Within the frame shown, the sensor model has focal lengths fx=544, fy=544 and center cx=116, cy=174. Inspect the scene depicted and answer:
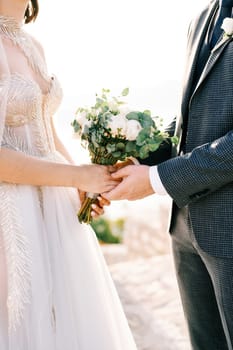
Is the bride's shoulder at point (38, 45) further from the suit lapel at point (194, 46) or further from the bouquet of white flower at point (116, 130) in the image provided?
the suit lapel at point (194, 46)

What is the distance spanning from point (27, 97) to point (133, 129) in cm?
50

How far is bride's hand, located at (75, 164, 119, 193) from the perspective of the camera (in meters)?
2.43

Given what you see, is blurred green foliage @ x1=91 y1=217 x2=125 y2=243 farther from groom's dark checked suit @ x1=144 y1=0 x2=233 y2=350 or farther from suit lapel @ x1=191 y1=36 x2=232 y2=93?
suit lapel @ x1=191 y1=36 x2=232 y2=93

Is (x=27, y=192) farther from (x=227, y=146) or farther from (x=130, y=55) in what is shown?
(x=130, y=55)

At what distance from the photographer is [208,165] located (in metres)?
2.19

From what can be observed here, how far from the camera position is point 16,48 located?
254 cm

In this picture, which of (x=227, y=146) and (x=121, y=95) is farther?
(x=121, y=95)

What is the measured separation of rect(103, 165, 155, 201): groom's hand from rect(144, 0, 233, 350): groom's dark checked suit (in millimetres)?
109

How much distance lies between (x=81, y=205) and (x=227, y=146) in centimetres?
80

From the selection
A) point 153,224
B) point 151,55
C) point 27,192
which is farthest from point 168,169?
point 151,55

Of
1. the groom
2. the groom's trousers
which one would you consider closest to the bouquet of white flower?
the groom

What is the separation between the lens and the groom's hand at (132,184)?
2.39m

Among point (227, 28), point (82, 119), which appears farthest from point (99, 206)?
point (227, 28)

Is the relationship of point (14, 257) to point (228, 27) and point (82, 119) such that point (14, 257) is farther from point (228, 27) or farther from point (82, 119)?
point (228, 27)
